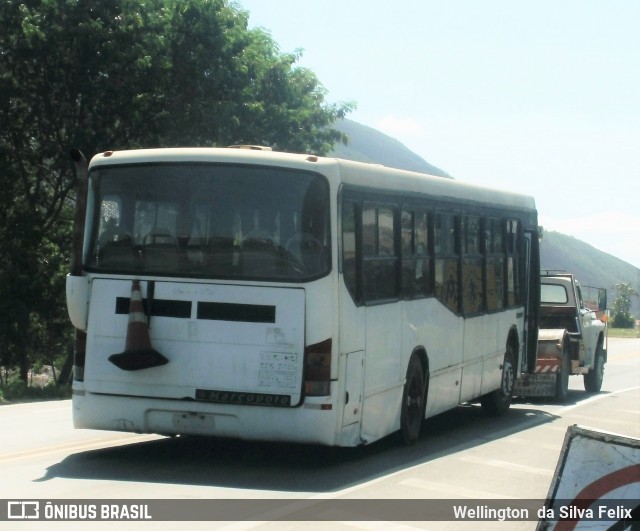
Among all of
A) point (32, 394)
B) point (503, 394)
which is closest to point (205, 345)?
point (503, 394)

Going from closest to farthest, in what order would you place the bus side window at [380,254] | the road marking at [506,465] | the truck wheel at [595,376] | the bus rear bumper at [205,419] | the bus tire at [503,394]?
the bus rear bumper at [205,419], the bus side window at [380,254], the road marking at [506,465], the bus tire at [503,394], the truck wheel at [595,376]

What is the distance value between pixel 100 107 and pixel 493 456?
19.1 meters

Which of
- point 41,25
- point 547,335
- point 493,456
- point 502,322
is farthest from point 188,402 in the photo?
point 41,25

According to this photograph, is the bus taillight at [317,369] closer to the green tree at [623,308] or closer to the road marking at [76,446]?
the road marking at [76,446]

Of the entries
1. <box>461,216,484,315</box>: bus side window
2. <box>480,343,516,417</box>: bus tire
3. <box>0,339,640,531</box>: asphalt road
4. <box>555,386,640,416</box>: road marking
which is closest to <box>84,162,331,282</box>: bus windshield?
<box>0,339,640,531</box>: asphalt road

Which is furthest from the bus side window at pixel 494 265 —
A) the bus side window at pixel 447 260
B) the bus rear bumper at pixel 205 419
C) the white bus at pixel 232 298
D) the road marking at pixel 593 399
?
the bus rear bumper at pixel 205 419

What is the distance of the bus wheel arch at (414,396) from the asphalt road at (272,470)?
0.69 ft

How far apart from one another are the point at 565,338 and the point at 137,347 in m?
13.0

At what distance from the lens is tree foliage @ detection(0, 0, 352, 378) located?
29.3 meters

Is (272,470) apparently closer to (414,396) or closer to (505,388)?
(414,396)

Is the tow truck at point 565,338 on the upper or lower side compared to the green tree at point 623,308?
upper

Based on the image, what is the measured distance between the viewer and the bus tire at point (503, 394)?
720 inches

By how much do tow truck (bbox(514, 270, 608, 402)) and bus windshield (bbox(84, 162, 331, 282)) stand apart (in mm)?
10257

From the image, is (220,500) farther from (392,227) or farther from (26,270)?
(26,270)
